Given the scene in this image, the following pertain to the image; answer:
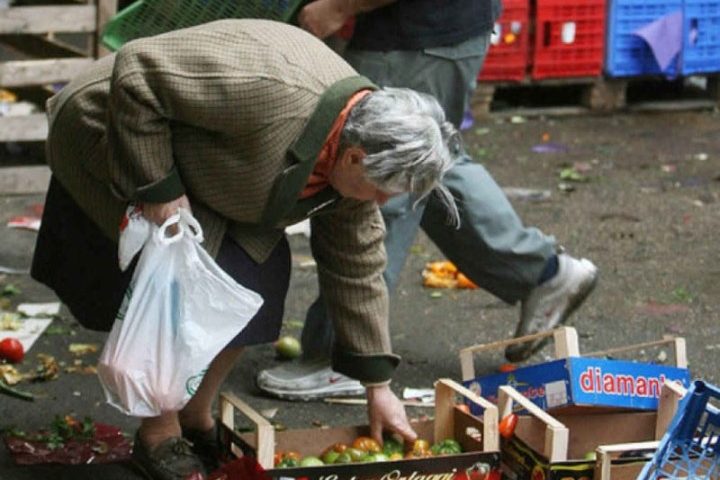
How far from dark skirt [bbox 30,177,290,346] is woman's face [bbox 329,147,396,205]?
0.42 meters

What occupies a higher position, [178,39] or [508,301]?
[178,39]

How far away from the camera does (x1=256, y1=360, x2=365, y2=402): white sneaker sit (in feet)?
15.6

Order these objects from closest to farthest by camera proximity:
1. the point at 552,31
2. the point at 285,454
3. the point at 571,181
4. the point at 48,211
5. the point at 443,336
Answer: the point at 285,454, the point at 48,211, the point at 443,336, the point at 571,181, the point at 552,31

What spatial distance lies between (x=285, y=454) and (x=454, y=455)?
1.57 ft

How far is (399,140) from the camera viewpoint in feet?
11.1

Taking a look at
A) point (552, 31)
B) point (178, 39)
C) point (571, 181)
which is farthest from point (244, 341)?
point (552, 31)

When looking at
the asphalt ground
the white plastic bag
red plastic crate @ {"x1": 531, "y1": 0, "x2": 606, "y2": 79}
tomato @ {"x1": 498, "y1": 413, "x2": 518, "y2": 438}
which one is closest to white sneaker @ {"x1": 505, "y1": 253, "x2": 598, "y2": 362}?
the asphalt ground

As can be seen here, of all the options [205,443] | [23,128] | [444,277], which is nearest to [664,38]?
[444,277]

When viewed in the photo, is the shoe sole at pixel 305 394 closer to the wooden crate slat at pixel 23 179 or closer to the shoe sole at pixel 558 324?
the shoe sole at pixel 558 324

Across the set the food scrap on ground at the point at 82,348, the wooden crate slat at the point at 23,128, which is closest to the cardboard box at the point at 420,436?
the food scrap on ground at the point at 82,348

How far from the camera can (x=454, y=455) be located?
364 centimetres

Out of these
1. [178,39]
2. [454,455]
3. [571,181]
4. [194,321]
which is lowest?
[571,181]

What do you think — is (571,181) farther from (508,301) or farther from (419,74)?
(419,74)

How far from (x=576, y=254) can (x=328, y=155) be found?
3.02 meters
